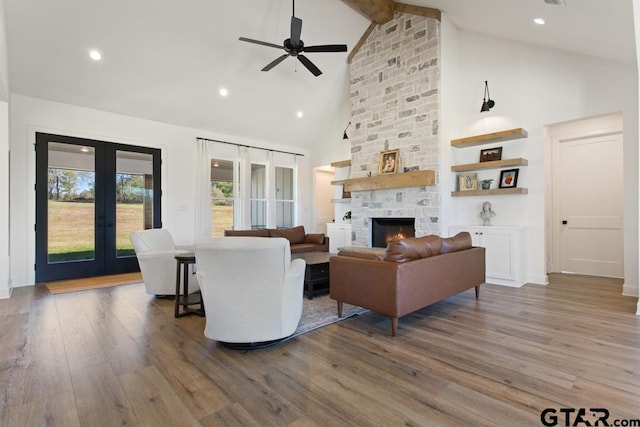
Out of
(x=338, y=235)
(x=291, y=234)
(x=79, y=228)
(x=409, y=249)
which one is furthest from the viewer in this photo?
(x=338, y=235)

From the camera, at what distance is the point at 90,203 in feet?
17.8

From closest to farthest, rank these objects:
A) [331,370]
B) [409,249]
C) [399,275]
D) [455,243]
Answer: [331,370] < [399,275] < [409,249] < [455,243]

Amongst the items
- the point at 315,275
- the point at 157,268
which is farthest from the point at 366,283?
the point at 157,268

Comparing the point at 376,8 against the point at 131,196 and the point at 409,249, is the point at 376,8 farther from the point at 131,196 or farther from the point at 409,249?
the point at 131,196

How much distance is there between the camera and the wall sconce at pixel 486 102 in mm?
5023

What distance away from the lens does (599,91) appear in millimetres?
4297

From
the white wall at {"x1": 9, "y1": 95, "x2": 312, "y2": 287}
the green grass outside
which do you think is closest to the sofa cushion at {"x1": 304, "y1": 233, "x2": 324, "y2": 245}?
the white wall at {"x1": 9, "y1": 95, "x2": 312, "y2": 287}

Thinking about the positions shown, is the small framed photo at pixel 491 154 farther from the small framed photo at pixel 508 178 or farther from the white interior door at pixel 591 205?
the white interior door at pixel 591 205

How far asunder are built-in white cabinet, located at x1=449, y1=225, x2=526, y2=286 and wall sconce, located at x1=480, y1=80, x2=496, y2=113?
1889 millimetres

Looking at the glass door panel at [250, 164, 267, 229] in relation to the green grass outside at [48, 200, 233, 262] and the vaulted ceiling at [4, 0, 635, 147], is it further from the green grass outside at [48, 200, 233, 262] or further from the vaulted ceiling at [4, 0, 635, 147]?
the green grass outside at [48, 200, 233, 262]

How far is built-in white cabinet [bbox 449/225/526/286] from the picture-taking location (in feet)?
15.2

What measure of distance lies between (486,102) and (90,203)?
6860 millimetres

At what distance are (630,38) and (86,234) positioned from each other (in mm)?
7902

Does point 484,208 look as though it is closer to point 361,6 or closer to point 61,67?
point 361,6
